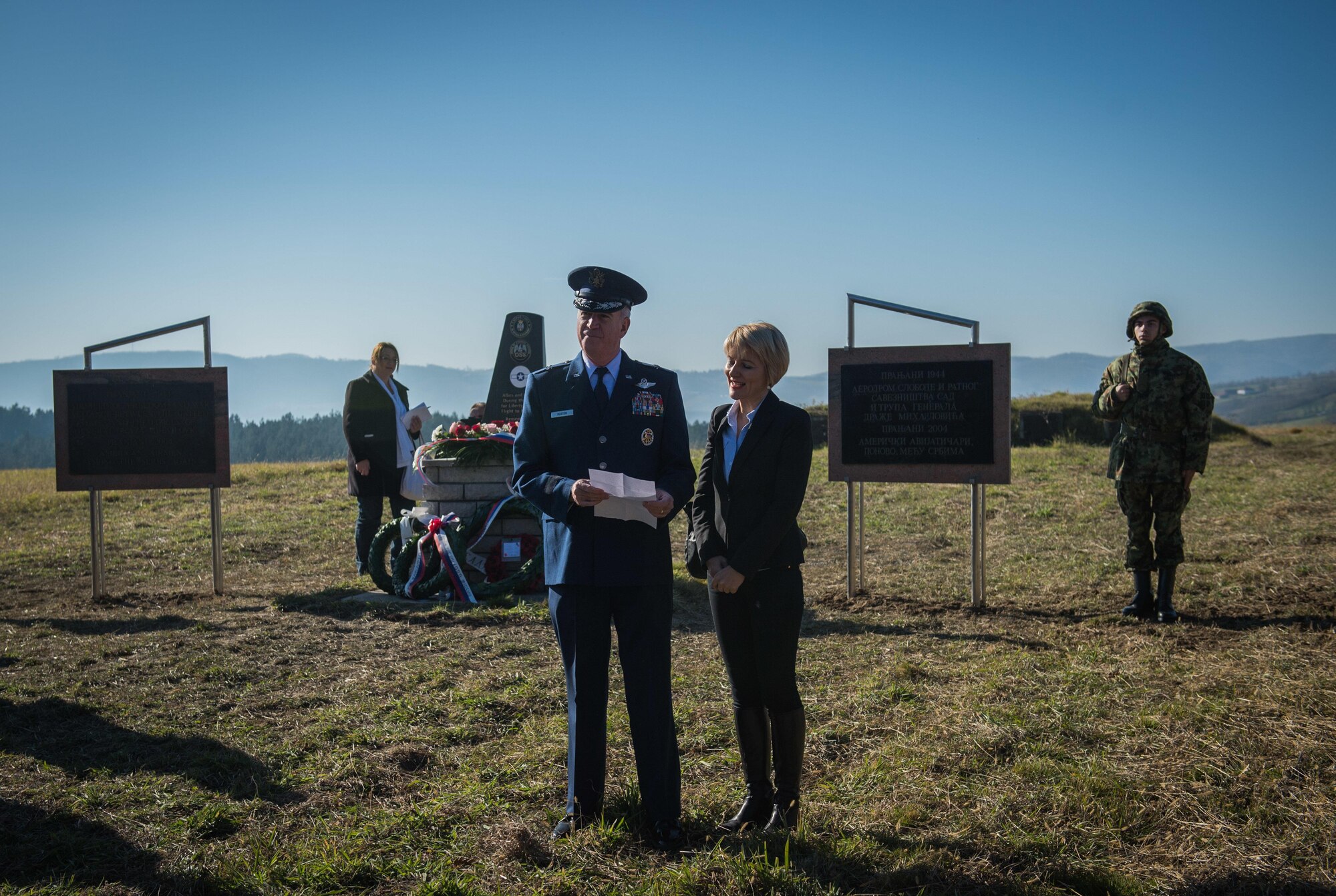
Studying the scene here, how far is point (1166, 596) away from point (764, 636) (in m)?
4.72

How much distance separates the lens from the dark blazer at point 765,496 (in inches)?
134

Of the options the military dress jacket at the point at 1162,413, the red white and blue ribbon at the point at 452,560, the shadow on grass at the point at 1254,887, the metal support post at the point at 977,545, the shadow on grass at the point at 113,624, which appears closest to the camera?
the shadow on grass at the point at 1254,887

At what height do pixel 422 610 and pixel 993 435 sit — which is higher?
pixel 993 435

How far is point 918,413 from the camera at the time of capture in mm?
7715

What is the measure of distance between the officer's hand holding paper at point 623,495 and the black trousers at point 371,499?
641 cm

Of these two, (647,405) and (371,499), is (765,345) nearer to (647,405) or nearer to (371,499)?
(647,405)

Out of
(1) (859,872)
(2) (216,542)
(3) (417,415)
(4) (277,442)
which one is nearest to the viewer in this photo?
(1) (859,872)

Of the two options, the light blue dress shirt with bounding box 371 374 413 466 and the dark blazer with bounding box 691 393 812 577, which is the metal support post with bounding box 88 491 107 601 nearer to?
the light blue dress shirt with bounding box 371 374 413 466

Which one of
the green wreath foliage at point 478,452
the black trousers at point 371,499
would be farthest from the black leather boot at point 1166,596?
the black trousers at point 371,499

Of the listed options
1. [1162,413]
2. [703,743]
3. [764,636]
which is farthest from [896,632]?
[764,636]

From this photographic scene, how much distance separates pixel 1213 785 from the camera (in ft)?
12.3

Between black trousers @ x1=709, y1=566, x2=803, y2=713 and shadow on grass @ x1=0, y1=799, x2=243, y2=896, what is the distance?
1930 millimetres

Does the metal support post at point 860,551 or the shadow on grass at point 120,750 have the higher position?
the metal support post at point 860,551

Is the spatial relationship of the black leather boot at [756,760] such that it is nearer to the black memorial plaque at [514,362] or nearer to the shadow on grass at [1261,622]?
the shadow on grass at [1261,622]
